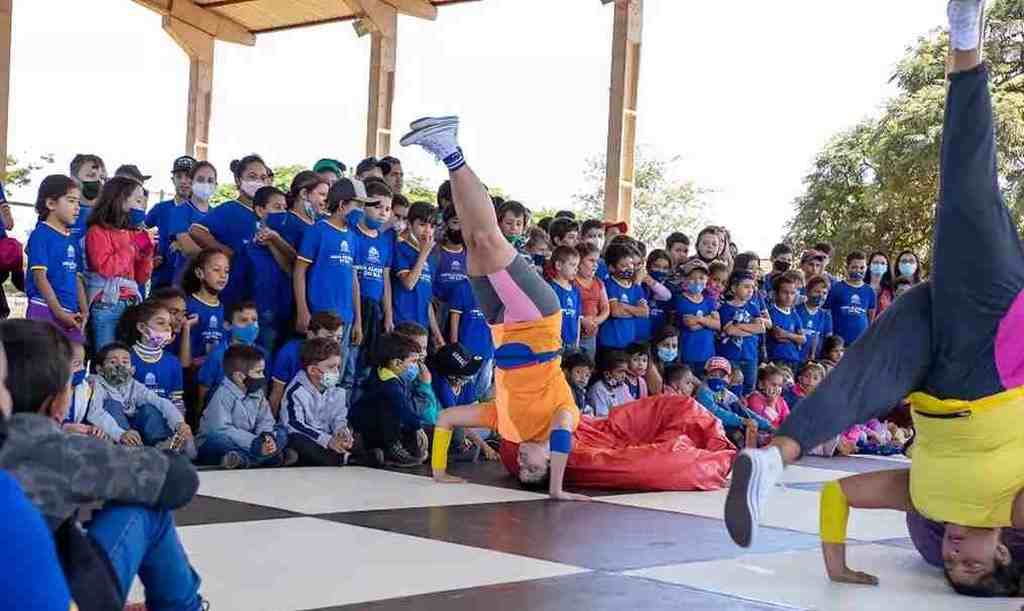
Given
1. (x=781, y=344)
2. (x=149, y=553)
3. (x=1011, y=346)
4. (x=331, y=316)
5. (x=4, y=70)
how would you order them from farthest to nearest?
(x=4, y=70), (x=781, y=344), (x=331, y=316), (x=1011, y=346), (x=149, y=553)

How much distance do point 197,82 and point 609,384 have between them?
911 cm

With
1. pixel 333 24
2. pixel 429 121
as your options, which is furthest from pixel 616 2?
pixel 429 121

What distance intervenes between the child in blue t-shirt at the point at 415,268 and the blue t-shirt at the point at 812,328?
322 cm

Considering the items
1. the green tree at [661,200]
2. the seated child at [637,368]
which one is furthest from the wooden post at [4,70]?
the green tree at [661,200]

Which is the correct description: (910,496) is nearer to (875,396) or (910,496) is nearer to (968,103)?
(875,396)

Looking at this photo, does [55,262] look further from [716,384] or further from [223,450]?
[716,384]

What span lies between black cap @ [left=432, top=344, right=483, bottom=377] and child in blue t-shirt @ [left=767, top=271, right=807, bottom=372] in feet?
9.18

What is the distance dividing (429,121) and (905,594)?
2.47 meters

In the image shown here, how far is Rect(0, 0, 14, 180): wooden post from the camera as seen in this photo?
369 inches

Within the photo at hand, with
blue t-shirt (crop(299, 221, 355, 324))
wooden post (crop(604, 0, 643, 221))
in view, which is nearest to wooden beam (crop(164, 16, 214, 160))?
wooden post (crop(604, 0, 643, 221))

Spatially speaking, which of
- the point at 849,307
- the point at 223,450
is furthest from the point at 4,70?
the point at 849,307

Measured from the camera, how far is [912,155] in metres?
18.6

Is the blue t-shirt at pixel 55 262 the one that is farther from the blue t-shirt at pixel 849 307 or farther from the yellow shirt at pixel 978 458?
the blue t-shirt at pixel 849 307

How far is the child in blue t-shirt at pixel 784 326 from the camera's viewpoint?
8672mm
